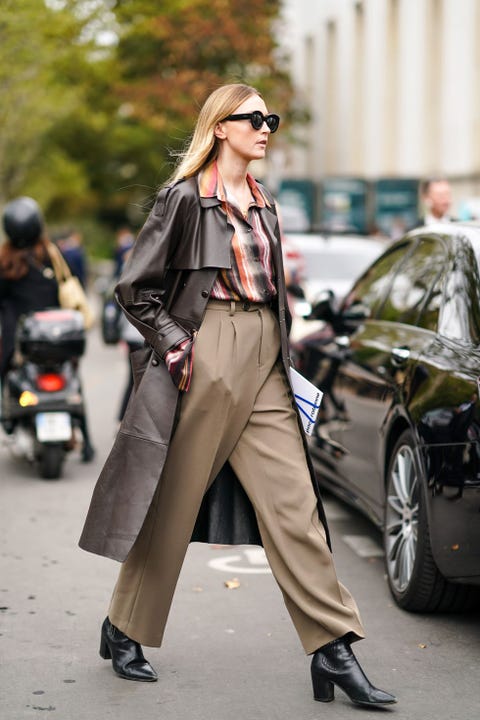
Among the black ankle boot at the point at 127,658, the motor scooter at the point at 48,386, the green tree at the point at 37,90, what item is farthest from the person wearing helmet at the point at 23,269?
the green tree at the point at 37,90

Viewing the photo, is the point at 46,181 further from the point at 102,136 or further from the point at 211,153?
the point at 211,153

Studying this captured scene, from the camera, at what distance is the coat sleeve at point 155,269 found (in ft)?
14.8

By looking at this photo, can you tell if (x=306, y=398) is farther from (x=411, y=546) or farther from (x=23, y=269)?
(x=23, y=269)

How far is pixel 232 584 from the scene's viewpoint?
20.6 feet

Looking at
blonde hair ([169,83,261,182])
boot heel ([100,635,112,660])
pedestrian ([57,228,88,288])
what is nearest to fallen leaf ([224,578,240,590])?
boot heel ([100,635,112,660])

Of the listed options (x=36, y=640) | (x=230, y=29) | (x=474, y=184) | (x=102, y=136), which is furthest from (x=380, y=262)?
(x=102, y=136)

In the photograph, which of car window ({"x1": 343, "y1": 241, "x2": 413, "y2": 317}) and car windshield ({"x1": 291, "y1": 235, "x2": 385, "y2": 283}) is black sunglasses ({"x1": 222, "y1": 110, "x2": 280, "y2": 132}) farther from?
car windshield ({"x1": 291, "y1": 235, "x2": 385, "y2": 283})

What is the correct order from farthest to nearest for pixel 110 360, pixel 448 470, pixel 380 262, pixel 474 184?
pixel 474 184, pixel 110 360, pixel 380 262, pixel 448 470

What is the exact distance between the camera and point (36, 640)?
17.3 feet

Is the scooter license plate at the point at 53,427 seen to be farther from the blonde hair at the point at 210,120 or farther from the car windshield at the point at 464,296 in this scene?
the blonde hair at the point at 210,120

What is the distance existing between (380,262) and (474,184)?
2368cm

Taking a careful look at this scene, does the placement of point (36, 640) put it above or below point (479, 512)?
below

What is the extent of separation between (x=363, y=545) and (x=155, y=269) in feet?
9.91

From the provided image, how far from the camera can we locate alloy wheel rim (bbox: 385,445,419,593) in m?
5.64
